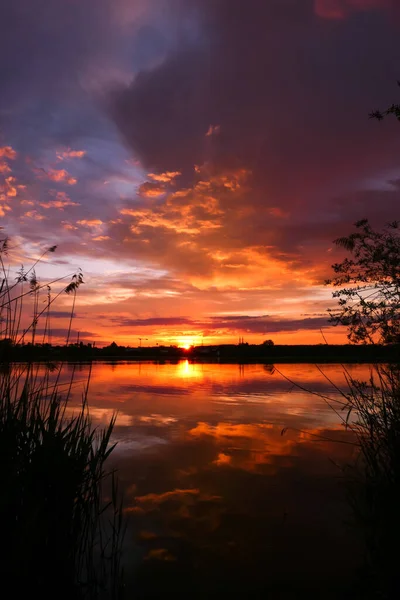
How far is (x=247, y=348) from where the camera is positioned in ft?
553

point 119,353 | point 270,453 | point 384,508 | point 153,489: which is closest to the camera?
point 384,508

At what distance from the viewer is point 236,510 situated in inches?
323

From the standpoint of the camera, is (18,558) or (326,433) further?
(326,433)

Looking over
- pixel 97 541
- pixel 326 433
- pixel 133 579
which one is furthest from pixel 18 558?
pixel 326 433

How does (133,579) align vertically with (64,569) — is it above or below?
below

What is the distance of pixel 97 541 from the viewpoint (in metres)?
6.86

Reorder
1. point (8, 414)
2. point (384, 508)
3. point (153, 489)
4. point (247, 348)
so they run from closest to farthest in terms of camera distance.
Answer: point (8, 414)
point (384, 508)
point (153, 489)
point (247, 348)

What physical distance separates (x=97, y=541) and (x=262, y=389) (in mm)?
26256

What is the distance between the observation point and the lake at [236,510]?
587 centimetres

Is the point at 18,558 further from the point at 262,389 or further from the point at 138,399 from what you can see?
the point at 262,389

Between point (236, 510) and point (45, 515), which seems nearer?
point (45, 515)

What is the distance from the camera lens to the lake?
5.87m

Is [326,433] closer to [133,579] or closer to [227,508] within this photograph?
[227,508]

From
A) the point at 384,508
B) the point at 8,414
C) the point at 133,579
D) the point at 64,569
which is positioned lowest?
the point at 133,579
